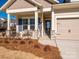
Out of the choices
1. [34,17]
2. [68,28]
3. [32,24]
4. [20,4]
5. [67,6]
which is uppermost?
[20,4]

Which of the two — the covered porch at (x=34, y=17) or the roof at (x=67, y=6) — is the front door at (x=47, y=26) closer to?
the covered porch at (x=34, y=17)

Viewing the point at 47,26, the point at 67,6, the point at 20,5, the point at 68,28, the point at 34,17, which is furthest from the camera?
the point at 47,26

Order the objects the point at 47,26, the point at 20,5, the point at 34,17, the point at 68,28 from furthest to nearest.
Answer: the point at 47,26, the point at 34,17, the point at 20,5, the point at 68,28

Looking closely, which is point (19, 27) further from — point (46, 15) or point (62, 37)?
point (62, 37)

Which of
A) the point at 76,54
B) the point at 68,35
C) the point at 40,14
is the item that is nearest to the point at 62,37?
the point at 68,35

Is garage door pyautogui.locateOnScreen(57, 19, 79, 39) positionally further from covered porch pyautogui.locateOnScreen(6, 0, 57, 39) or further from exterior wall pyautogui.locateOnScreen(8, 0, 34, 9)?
exterior wall pyautogui.locateOnScreen(8, 0, 34, 9)

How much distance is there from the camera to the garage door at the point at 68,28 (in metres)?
20.6

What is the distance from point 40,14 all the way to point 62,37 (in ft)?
17.4

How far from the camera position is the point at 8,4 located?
25.4 metres

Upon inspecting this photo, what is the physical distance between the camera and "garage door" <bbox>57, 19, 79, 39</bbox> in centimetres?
2064

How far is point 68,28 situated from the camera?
69.3 feet

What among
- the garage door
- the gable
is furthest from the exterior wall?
the garage door

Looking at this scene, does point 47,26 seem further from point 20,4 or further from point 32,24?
point 20,4

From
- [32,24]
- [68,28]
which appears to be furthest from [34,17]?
[68,28]
